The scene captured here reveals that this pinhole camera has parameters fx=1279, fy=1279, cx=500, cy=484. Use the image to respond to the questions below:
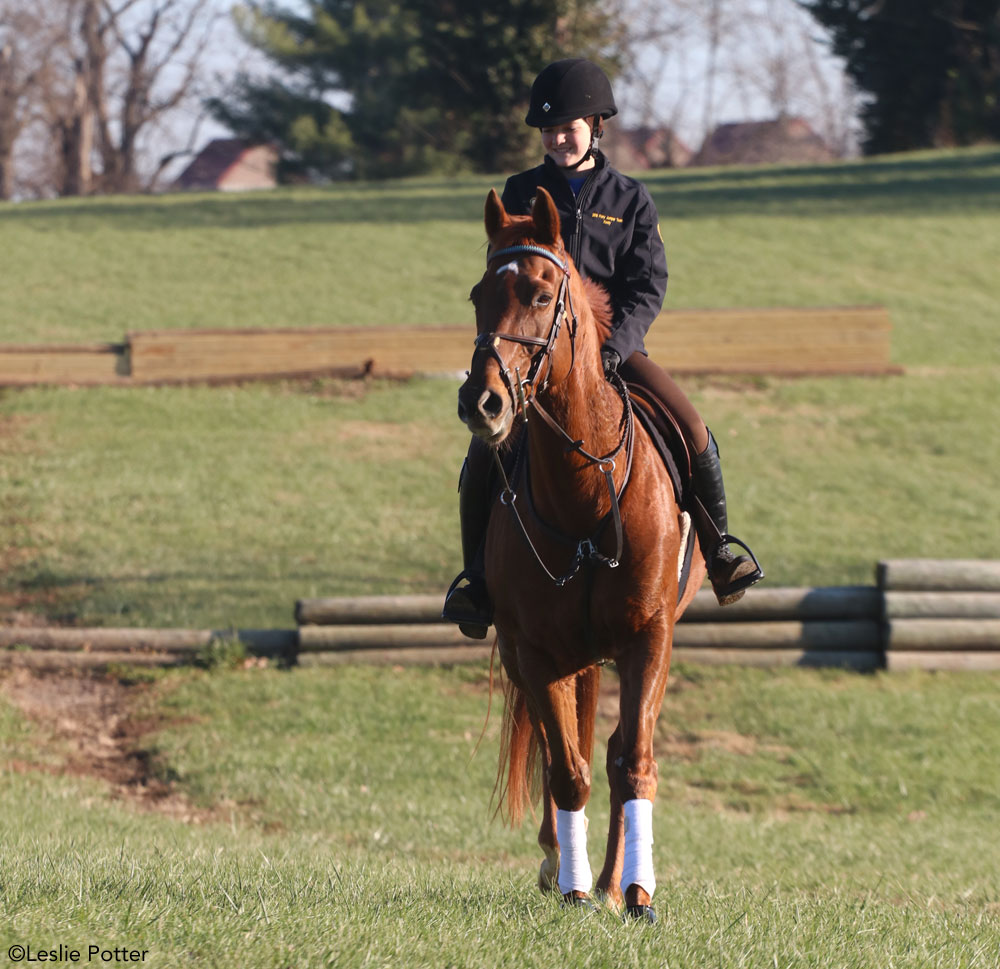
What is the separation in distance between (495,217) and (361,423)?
1423 cm

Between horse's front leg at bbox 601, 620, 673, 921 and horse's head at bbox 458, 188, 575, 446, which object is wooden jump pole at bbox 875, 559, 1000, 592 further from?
A: horse's head at bbox 458, 188, 575, 446

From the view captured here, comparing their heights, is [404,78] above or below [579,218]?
above

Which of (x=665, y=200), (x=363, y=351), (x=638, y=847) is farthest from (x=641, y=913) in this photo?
(x=665, y=200)

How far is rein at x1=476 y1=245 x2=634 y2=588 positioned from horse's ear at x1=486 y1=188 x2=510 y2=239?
151 millimetres

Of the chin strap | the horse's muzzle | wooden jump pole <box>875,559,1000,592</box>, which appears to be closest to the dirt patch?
the chin strap

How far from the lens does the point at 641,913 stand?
5.34 meters

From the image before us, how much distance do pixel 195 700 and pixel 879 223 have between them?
2656 cm

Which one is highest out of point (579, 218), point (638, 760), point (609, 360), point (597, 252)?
point (579, 218)

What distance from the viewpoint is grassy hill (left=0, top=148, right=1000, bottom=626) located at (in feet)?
48.3

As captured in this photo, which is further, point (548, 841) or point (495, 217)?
point (548, 841)

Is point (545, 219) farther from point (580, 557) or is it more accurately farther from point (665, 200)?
point (665, 200)

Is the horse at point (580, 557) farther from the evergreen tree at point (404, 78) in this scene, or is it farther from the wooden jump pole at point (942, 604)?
the evergreen tree at point (404, 78)

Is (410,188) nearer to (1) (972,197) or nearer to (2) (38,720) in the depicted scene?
(1) (972,197)

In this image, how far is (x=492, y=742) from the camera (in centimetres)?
1144
